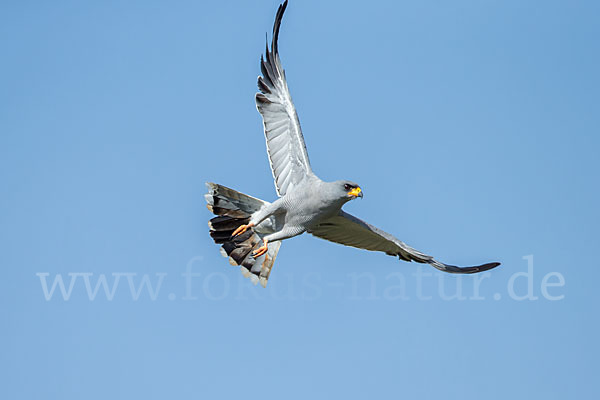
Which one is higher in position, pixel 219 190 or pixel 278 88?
pixel 278 88

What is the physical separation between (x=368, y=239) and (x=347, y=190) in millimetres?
2295

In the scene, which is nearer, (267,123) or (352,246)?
(267,123)

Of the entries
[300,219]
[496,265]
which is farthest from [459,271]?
[300,219]

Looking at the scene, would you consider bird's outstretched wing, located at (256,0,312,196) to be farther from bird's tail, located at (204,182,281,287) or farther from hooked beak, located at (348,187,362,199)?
hooked beak, located at (348,187,362,199)

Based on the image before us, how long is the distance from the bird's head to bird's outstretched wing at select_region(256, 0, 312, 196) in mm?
869

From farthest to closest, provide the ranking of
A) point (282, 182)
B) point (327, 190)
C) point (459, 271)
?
point (459, 271), point (282, 182), point (327, 190)

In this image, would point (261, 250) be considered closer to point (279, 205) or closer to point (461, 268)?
point (279, 205)

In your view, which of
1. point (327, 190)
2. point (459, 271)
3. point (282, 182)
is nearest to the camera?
point (327, 190)

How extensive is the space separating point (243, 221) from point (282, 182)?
0.84 meters

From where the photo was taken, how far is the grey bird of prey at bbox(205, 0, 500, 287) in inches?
501

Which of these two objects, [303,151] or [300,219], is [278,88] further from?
[300,219]

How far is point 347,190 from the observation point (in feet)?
40.3

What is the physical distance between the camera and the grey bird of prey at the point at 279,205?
1272 cm

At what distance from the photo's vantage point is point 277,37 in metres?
13.9
